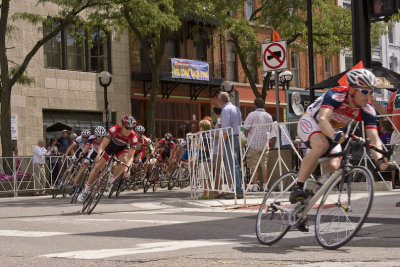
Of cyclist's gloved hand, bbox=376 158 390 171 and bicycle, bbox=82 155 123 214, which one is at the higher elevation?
cyclist's gloved hand, bbox=376 158 390 171

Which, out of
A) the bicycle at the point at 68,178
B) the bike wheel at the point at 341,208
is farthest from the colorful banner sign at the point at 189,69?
the bike wheel at the point at 341,208

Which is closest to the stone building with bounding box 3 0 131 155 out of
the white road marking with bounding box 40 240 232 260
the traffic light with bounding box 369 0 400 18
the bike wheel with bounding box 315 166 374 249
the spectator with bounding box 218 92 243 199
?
the spectator with bounding box 218 92 243 199

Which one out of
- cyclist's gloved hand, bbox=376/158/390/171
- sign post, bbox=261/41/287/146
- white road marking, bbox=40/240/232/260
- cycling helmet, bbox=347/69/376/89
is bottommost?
white road marking, bbox=40/240/232/260

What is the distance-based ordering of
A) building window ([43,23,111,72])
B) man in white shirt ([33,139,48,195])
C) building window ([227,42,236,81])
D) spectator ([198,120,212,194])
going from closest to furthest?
spectator ([198,120,212,194])
man in white shirt ([33,139,48,195])
building window ([43,23,111,72])
building window ([227,42,236,81])

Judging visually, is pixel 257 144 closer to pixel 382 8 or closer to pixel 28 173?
pixel 382 8

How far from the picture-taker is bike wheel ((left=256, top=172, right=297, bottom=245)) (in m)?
8.01

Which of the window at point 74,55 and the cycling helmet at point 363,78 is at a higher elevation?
the window at point 74,55

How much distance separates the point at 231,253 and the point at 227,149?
686cm

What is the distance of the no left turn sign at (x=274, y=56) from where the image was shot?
48.0 ft

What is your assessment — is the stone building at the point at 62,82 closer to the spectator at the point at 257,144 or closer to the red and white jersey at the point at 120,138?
the red and white jersey at the point at 120,138

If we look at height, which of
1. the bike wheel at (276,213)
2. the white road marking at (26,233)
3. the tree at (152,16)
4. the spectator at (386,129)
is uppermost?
the tree at (152,16)

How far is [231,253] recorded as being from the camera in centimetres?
757

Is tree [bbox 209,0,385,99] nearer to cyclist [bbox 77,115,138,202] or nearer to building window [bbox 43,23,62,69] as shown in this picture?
building window [bbox 43,23,62,69]

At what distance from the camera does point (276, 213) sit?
8125mm
